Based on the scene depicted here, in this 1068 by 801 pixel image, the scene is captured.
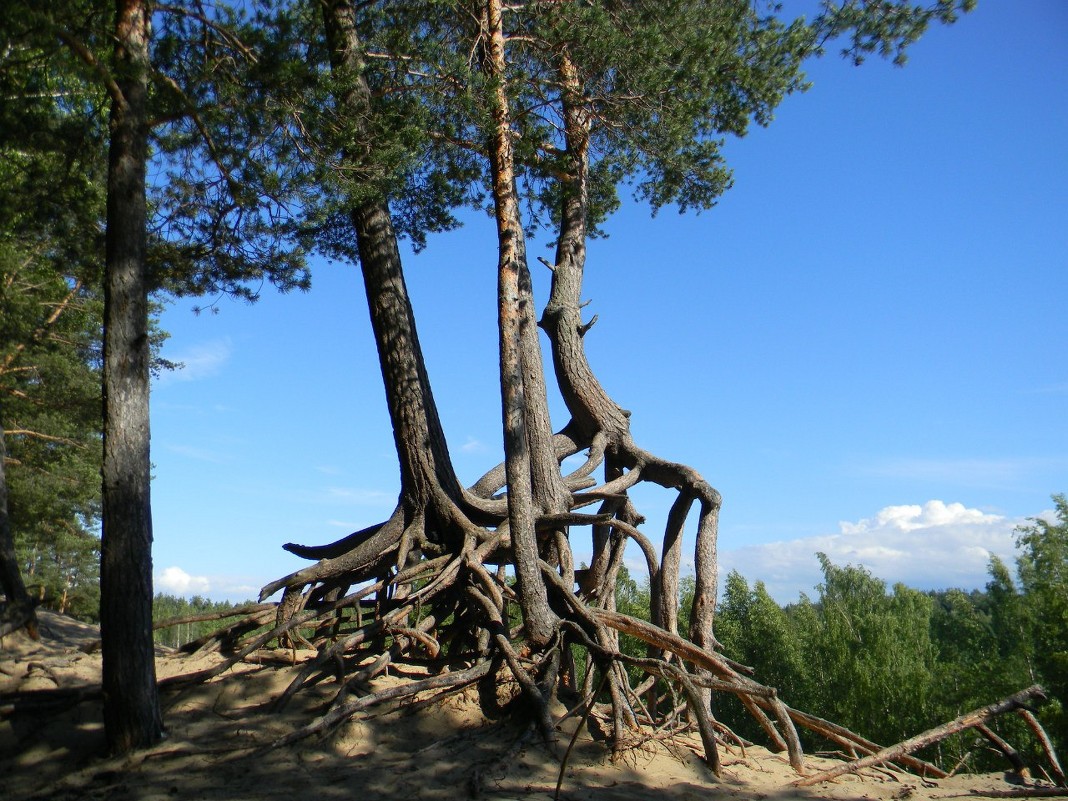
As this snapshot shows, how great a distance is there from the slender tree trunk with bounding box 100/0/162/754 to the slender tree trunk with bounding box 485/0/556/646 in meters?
2.83

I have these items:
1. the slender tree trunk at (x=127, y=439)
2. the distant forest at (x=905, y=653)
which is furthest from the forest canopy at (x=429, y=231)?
the distant forest at (x=905, y=653)

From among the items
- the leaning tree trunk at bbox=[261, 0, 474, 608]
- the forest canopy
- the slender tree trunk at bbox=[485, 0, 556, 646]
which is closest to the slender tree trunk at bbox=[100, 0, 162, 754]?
the forest canopy

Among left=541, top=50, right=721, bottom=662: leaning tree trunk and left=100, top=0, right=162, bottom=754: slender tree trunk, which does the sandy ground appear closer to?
left=100, top=0, right=162, bottom=754: slender tree trunk

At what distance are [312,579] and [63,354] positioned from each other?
39.8 ft

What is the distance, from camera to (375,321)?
9.06m

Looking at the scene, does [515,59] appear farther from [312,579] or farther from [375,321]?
[312,579]

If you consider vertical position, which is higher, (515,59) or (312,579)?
(515,59)

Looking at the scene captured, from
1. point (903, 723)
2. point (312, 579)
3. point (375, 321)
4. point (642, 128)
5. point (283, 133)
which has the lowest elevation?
point (903, 723)

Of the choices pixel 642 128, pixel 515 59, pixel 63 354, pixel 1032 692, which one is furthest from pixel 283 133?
pixel 63 354

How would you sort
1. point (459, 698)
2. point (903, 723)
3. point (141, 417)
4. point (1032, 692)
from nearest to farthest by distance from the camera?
1. point (141, 417)
2. point (459, 698)
3. point (1032, 692)
4. point (903, 723)

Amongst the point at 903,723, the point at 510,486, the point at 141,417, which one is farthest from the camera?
the point at 903,723

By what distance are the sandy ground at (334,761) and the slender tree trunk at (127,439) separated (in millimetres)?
433

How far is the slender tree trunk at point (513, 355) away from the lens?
7145 millimetres

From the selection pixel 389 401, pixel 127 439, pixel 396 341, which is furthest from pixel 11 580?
pixel 396 341
